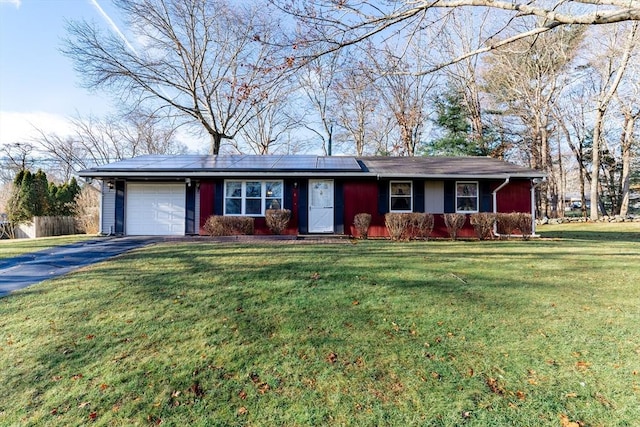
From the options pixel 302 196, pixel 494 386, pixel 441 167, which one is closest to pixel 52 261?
pixel 302 196

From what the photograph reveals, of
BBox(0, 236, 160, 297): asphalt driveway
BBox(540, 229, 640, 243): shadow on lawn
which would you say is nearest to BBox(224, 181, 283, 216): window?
BBox(0, 236, 160, 297): asphalt driveway

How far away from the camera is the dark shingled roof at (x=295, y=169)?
1185 centimetres

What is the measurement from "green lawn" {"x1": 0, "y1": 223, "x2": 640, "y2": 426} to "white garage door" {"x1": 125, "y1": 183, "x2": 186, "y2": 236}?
271 inches

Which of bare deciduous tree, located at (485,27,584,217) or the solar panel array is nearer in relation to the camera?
the solar panel array

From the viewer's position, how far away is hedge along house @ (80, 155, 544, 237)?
12.2 metres

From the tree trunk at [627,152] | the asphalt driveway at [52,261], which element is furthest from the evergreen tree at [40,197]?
the tree trunk at [627,152]

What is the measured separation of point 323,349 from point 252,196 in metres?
9.58

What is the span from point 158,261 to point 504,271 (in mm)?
6569

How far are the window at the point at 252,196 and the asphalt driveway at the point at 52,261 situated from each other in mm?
3257

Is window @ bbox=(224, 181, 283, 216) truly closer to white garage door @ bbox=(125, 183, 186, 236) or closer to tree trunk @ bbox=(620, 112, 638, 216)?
white garage door @ bbox=(125, 183, 186, 236)

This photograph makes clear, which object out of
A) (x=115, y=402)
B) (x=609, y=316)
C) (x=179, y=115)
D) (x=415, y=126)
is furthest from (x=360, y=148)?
(x=115, y=402)

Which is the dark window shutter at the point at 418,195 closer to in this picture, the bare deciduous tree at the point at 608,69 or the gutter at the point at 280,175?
the gutter at the point at 280,175

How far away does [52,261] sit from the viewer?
7215mm

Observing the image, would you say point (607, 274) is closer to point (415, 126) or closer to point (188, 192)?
point (188, 192)
